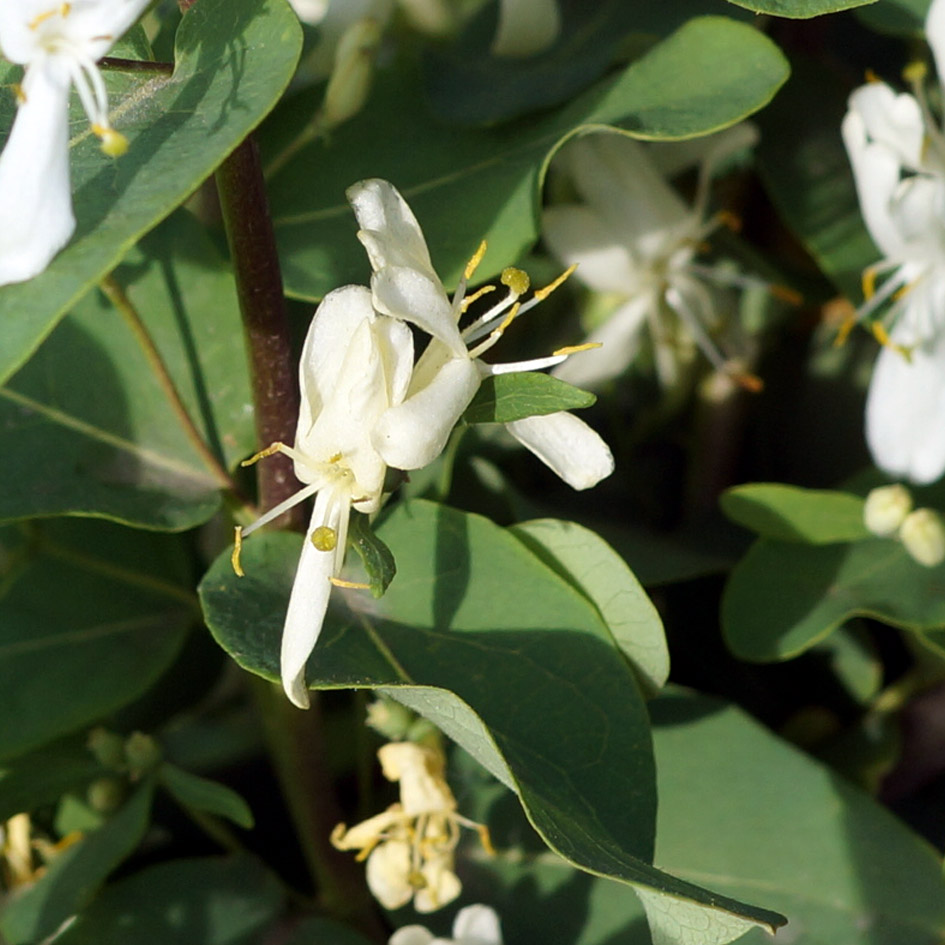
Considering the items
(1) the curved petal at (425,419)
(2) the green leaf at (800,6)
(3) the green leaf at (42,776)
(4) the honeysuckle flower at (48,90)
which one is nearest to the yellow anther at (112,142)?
(4) the honeysuckle flower at (48,90)

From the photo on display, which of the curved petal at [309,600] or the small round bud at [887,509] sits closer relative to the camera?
the curved petal at [309,600]

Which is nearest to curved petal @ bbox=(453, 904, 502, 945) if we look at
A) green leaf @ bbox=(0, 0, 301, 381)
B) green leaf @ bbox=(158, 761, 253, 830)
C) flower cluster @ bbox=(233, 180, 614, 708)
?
green leaf @ bbox=(158, 761, 253, 830)

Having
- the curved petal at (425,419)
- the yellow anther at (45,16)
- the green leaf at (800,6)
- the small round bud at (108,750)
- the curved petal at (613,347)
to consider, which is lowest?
the small round bud at (108,750)

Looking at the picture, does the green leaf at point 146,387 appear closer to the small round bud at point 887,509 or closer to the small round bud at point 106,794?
the small round bud at point 106,794

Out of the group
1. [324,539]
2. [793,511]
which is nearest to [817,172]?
[793,511]

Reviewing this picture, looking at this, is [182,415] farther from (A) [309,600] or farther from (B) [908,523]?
(B) [908,523]

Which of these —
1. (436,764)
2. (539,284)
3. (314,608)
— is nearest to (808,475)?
(539,284)

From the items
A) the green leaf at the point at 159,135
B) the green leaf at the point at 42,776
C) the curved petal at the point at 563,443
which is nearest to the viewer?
the green leaf at the point at 159,135
